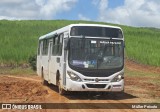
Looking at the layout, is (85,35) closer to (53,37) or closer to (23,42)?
(53,37)

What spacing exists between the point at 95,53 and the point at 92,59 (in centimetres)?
28

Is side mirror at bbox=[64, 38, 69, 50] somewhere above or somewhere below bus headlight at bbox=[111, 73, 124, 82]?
above

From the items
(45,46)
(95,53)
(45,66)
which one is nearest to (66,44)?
(95,53)

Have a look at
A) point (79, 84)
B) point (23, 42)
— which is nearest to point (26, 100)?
point (79, 84)

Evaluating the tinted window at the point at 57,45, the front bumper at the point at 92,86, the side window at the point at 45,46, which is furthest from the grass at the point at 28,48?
the front bumper at the point at 92,86

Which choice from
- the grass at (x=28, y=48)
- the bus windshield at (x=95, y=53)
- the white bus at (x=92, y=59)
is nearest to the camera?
the white bus at (x=92, y=59)

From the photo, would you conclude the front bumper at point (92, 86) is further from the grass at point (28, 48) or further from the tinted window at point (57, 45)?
the grass at point (28, 48)

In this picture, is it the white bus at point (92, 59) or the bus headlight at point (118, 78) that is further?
the bus headlight at point (118, 78)

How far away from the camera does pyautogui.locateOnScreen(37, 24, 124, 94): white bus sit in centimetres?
1709

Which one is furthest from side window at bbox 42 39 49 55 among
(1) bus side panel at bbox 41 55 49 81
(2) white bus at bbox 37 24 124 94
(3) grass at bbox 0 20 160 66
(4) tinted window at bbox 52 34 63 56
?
(3) grass at bbox 0 20 160 66

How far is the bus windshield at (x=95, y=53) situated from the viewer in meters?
17.2

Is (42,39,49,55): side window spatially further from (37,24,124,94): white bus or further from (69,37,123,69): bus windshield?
(69,37,123,69): bus windshield

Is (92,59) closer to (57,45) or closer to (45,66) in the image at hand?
(57,45)

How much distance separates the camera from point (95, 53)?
17391mm
